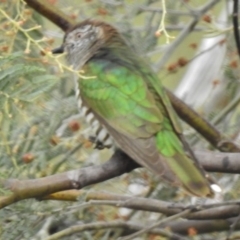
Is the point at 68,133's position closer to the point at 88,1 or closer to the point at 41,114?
the point at 41,114

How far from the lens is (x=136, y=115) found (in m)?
3.67

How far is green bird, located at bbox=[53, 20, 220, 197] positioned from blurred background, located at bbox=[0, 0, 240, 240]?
8.1 inches

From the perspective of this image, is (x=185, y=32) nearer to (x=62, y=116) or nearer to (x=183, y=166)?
(x=62, y=116)

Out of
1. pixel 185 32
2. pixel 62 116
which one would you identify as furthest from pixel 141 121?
pixel 185 32

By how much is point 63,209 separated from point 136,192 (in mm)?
921

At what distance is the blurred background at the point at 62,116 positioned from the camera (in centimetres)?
350

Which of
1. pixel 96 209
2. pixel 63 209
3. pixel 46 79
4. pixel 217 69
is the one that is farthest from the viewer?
pixel 217 69

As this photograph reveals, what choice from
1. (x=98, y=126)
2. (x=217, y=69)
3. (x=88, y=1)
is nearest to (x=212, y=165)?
(x=98, y=126)

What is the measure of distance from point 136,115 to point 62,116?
69 cm

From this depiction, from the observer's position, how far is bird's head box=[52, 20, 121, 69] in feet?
14.1

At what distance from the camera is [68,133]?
4.39m

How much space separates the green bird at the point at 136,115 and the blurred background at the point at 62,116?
21 centimetres

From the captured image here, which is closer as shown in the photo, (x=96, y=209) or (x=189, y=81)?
(x=96, y=209)

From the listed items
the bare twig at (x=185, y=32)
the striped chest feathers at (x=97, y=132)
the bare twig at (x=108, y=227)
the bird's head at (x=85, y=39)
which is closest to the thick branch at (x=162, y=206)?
the bare twig at (x=108, y=227)
